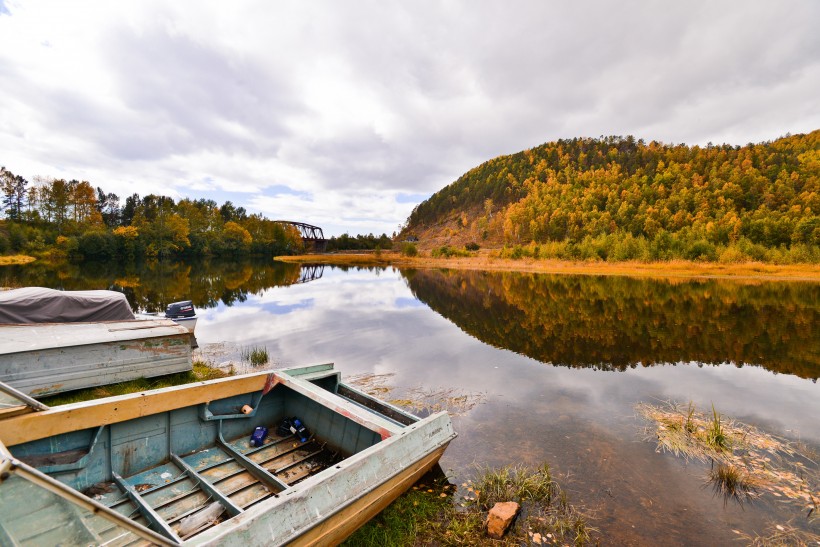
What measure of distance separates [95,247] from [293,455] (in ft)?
275

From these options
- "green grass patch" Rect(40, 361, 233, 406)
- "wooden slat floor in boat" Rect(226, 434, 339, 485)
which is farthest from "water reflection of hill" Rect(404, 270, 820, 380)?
"green grass patch" Rect(40, 361, 233, 406)

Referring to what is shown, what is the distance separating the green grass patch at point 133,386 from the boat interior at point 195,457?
4.42m

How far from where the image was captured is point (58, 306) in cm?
1017

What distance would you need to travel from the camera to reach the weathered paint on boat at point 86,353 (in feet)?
25.6

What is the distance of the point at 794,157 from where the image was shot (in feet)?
348

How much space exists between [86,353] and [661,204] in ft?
392

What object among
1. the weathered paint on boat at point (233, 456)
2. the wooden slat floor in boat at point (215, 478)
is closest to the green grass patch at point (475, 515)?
the weathered paint on boat at point (233, 456)

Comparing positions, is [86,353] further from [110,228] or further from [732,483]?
[110,228]

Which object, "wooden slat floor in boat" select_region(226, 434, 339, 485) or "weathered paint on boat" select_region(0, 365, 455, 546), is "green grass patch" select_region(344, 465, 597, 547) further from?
"wooden slat floor in boat" select_region(226, 434, 339, 485)

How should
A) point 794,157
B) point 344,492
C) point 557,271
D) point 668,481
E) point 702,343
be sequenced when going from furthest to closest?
point 794,157
point 557,271
point 702,343
point 668,481
point 344,492

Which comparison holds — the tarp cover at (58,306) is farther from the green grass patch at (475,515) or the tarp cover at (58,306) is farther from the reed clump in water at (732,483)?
the reed clump in water at (732,483)

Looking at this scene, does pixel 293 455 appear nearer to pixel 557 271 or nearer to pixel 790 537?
pixel 790 537

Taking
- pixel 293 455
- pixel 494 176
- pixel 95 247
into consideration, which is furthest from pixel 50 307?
pixel 494 176

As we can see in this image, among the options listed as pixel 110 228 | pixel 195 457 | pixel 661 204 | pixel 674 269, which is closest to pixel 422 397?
pixel 195 457
